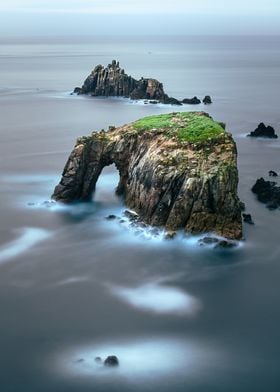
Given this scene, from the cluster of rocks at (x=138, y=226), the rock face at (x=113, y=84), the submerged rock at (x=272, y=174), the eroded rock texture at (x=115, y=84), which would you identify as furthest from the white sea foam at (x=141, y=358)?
the rock face at (x=113, y=84)

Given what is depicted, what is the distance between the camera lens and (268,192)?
6569 centimetres

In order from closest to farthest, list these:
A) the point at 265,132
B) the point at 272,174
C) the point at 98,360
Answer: the point at 98,360
the point at 272,174
the point at 265,132

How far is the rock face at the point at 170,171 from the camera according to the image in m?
53.6

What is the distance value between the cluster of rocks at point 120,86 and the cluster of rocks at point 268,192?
72.0m

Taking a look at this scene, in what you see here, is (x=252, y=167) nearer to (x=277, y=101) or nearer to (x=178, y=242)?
(x=178, y=242)

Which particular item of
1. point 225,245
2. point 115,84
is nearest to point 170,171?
point 225,245

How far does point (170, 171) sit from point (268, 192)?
589 inches

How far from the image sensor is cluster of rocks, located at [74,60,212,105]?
462 feet

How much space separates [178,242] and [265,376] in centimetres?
1827

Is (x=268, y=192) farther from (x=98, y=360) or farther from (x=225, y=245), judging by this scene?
(x=98, y=360)

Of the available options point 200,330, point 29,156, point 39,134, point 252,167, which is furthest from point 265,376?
point 39,134

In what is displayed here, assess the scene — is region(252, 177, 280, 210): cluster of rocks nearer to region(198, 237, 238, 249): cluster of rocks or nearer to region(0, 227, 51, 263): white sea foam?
region(198, 237, 238, 249): cluster of rocks

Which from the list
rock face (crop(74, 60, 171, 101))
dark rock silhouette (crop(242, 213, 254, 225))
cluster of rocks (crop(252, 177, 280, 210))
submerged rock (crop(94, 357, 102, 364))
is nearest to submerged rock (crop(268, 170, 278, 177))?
cluster of rocks (crop(252, 177, 280, 210))

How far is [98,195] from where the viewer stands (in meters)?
66.0
